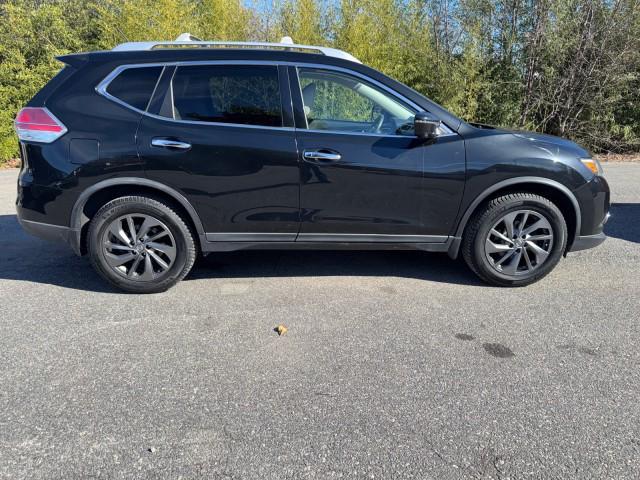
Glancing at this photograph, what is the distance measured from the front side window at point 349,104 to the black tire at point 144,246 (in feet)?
4.38

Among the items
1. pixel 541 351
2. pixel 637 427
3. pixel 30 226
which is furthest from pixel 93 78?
pixel 637 427

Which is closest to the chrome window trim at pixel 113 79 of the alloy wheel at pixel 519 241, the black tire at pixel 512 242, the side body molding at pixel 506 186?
the side body molding at pixel 506 186

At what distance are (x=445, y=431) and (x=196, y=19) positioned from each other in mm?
11646

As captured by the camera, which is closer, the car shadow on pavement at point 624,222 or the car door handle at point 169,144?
the car door handle at point 169,144

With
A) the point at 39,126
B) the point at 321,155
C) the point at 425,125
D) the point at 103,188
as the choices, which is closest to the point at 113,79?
the point at 39,126

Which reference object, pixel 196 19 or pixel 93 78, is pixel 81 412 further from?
pixel 196 19

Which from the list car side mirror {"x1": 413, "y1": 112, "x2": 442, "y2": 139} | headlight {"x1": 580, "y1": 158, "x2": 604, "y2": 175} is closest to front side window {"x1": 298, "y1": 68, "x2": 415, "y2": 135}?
car side mirror {"x1": 413, "y1": 112, "x2": 442, "y2": 139}

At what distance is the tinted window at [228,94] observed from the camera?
3.62 m

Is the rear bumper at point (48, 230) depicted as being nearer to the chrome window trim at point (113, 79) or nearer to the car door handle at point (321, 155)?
the chrome window trim at point (113, 79)

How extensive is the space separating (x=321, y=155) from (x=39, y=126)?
7.08 ft

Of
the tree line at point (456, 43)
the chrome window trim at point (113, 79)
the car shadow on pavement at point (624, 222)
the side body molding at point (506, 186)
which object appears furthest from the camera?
the tree line at point (456, 43)

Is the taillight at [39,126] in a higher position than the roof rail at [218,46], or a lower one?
lower

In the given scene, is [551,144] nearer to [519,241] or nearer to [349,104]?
[519,241]

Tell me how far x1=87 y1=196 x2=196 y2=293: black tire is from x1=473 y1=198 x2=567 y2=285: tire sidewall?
2345 mm
